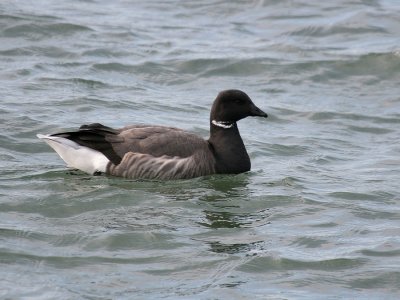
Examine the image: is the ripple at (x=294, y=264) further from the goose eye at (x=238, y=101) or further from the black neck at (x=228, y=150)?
the goose eye at (x=238, y=101)

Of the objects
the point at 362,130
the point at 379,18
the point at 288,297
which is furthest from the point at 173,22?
the point at 288,297

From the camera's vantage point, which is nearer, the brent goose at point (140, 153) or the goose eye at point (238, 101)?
the brent goose at point (140, 153)

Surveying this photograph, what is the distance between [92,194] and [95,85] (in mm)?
5432

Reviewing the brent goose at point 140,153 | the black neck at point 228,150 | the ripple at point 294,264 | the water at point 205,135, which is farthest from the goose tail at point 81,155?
the ripple at point 294,264

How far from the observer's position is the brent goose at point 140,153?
12.6 m

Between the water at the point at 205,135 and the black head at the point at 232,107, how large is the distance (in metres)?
0.75

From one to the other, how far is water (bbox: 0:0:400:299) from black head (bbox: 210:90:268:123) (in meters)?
0.75

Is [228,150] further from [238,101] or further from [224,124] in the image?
[238,101]

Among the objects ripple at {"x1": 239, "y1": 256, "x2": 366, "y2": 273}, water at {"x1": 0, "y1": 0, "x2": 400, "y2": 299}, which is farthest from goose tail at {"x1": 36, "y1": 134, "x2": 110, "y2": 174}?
ripple at {"x1": 239, "y1": 256, "x2": 366, "y2": 273}

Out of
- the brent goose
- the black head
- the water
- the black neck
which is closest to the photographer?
the water

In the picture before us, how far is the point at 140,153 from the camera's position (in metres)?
12.7

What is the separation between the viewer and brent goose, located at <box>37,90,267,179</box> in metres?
12.6

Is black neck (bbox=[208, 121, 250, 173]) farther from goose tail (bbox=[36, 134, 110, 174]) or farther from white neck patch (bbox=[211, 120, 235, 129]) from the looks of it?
goose tail (bbox=[36, 134, 110, 174])

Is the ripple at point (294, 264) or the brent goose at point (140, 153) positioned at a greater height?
the brent goose at point (140, 153)
